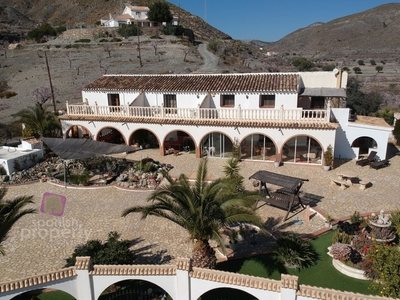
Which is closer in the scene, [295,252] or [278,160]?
[295,252]

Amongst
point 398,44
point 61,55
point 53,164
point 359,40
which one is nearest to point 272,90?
point 53,164

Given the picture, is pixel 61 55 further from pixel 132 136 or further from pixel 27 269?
pixel 27 269

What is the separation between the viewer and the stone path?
14.8 meters

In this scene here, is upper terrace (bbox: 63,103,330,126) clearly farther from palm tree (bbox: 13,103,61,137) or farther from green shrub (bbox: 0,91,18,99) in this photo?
green shrub (bbox: 0,91,18,99)

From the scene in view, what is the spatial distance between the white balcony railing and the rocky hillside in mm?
89609

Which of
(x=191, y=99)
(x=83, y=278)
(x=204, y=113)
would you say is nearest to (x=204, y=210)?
(x=83, y=278)

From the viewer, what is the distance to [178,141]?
28.8 m

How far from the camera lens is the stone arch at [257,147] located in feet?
85.5

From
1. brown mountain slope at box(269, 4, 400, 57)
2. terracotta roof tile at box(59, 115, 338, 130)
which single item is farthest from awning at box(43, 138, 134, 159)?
brown mountain slope at box(269, 4, 400, 57)

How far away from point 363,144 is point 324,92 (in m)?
5.20

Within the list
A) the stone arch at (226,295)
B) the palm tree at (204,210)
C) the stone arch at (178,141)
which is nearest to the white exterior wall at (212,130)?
the stone arch at (178,141)

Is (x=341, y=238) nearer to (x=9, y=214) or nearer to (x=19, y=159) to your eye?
(x=9, y=214)

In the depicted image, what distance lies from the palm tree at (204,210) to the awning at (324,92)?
1507cm

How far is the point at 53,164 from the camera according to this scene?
25.9m
